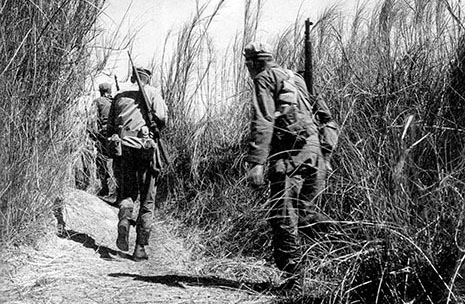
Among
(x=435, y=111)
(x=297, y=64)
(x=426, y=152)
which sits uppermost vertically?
(x=297, y=64)

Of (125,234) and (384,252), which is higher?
(384,252)

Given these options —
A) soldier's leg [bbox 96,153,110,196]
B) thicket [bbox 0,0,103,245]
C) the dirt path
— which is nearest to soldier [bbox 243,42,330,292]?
the dirt path

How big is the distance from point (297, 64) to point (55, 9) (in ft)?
7.89

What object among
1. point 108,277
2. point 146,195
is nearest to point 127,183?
point 146,195

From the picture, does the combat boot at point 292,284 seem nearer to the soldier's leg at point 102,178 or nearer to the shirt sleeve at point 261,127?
the shirt sleeve at point 261,127

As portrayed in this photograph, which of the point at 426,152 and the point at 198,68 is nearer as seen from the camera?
the point at 426,152

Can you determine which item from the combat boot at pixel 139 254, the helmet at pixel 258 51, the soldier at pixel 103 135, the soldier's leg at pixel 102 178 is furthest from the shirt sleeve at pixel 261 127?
the soldier's leg at pixel 102 178

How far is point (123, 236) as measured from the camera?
4.84 meters

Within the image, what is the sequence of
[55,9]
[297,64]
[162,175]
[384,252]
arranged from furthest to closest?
[162,175], [297,64], [55,9], [384,252]

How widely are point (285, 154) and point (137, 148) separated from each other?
1764mm

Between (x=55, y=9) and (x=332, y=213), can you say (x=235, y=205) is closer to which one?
(x=332, y=213)

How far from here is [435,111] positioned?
3107 millimetres

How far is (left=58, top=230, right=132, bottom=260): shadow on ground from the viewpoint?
4.75 metres

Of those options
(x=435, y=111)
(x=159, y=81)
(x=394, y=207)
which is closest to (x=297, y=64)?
(x=159, y=81)
